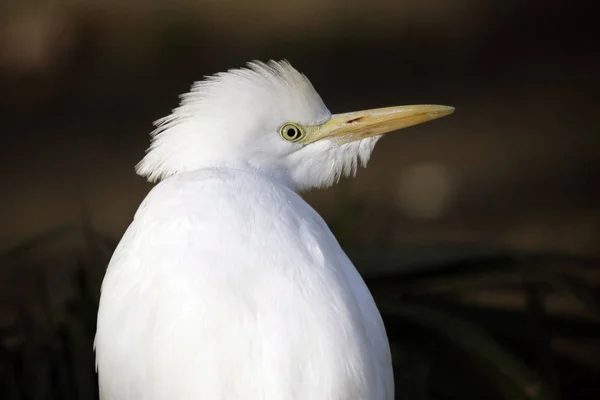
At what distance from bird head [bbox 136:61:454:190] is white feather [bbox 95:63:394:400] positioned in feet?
0.15

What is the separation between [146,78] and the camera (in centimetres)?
241

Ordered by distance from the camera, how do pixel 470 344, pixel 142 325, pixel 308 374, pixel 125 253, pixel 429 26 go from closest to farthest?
pixel 308 374, pixel 142 325, pixel 125 253, pixel 470 344, pixel 429 26

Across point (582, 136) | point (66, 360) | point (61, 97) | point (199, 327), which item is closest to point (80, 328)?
point (66, 360)

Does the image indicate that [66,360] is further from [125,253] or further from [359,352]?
[359,352]

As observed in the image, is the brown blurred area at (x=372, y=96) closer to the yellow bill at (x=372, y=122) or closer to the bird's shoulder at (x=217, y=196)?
the yellow bill at (x=372, y=122)

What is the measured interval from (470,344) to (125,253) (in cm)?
67

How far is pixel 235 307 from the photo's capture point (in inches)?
41.9

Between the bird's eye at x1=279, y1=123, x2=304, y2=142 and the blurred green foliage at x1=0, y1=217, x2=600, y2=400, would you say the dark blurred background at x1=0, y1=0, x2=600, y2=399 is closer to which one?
the blurred green foliage at x1=0, y1=217, x2=600, y2=400

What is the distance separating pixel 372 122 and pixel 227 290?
63 centimetres

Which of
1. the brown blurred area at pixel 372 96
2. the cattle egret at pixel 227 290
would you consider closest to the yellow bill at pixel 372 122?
the cattle egret at pixel 227 290

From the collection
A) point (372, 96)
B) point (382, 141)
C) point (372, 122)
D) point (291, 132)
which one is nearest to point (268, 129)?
point (291, 132)

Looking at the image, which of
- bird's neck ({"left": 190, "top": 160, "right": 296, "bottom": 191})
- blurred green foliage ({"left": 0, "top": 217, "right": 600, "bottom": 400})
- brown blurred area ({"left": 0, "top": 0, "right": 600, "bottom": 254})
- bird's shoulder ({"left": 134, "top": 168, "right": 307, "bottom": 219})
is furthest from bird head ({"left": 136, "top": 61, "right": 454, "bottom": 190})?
brown blurred area ({"left": 0, "top": 0, "right": 600, "bottom": 254})

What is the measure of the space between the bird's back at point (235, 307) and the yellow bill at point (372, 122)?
0.33m

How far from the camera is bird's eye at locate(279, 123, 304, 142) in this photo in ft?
5.19
